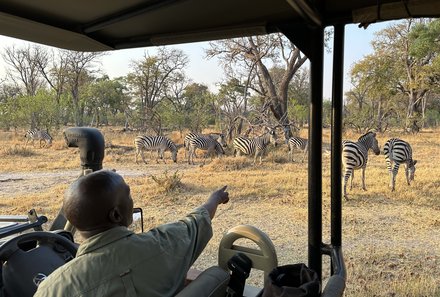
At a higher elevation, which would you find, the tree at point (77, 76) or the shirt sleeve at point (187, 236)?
the tree at point (77, 76)

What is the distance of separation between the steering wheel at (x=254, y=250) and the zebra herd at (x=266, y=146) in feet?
16.4

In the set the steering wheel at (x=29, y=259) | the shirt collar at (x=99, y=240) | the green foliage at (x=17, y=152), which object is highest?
the shirt collar at (x=99, y=240)

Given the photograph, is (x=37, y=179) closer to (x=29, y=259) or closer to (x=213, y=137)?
(x=213, y=137)

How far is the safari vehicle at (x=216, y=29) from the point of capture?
1.41 metres

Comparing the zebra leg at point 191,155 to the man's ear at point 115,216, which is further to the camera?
the zebra leg at point 191,155

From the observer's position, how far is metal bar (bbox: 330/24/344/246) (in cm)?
172

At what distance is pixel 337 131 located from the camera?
1.81 metres

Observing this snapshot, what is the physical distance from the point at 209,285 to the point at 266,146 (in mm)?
8226

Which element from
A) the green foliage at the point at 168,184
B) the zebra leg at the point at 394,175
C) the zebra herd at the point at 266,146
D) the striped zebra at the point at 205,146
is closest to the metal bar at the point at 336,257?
the zebra herd at the point at 266,146

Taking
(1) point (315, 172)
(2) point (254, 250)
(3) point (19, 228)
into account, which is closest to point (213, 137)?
(1) point (315, 172)

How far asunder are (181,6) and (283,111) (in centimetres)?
875

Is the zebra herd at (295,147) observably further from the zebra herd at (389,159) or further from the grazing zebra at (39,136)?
the grazing zebra at (39,136)

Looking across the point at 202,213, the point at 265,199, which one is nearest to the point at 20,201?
the point at 265,199

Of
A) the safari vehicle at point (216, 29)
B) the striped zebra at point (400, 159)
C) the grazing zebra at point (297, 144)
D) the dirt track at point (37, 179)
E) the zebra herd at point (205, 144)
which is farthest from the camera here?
the zebra herd at point (205, 144)
